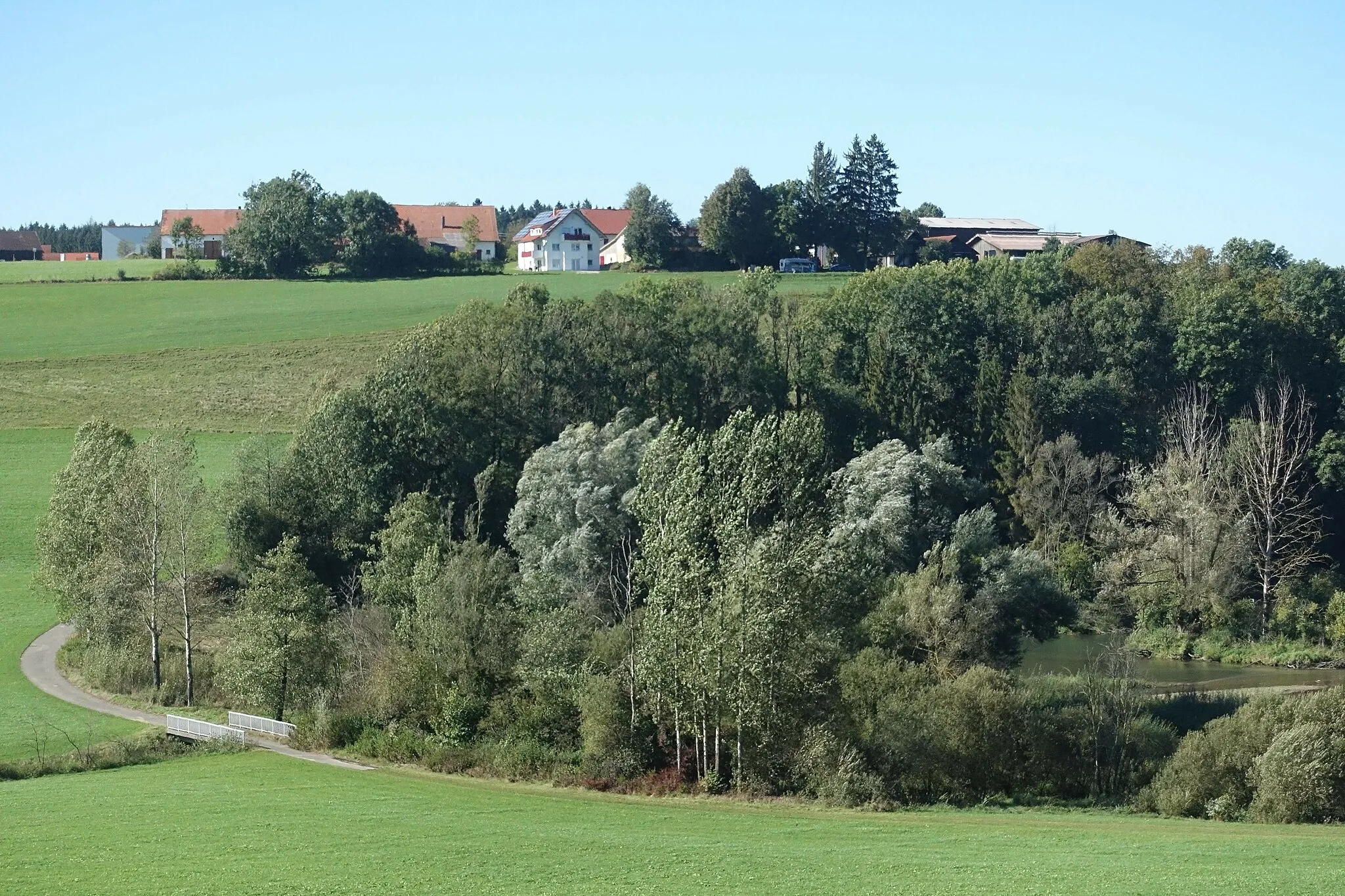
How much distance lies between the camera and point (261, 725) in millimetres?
42594

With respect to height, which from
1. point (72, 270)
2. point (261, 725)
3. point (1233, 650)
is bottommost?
point (1233, 650)

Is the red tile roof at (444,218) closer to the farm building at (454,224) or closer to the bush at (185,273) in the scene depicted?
the farm building at (454,224)

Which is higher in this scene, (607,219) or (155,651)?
(607,219)

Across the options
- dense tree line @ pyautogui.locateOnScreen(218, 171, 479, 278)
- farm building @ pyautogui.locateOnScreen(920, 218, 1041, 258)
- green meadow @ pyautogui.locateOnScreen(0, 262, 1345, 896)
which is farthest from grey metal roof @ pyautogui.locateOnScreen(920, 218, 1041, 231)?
green meadow @ pyautogui.locateOnScreen(0, 262, 1345, 896)

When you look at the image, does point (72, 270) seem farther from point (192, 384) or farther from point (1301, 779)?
point (1301, 779)

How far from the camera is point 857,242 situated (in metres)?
116

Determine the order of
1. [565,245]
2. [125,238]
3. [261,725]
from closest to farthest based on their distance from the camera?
[261,725] < [565,245] < [125,238]

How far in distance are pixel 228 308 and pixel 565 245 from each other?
37.5m

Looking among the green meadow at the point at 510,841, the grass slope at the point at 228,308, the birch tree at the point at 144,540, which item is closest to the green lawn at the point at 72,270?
the grass slope at the point at 228,308

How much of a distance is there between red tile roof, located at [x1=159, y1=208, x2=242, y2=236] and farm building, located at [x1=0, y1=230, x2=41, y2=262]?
32946 millimetres

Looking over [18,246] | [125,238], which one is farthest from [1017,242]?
[18,246]

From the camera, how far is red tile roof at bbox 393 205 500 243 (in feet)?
490

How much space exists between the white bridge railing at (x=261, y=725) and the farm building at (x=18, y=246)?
502 ft

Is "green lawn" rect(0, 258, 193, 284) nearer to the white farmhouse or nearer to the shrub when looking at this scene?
the white farmhouse
